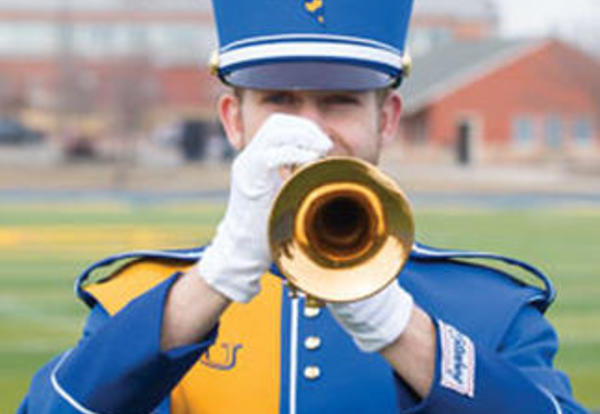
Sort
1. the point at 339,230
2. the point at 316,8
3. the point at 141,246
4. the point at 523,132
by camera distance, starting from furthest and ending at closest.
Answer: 1. the point at 523,132
2. the point at 141,246
3. the point at 316,8
4. the point at 339,230

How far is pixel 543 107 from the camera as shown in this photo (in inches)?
1742

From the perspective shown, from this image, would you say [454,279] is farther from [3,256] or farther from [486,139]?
[486,139]

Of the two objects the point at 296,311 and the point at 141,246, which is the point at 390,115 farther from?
the point at 141,246

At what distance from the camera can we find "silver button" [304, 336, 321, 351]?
251cm

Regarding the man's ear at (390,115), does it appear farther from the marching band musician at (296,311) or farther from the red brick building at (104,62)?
the red brick building at (104,62)

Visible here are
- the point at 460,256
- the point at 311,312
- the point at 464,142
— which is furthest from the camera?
the point at 464,142

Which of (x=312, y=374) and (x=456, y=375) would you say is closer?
(x=456, y=375)

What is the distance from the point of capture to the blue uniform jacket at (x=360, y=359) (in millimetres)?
2227

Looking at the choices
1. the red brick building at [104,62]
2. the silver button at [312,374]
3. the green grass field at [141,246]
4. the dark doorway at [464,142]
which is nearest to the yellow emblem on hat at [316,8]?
the silver button at [312,374]

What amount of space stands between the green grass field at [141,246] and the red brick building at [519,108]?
18.5 m

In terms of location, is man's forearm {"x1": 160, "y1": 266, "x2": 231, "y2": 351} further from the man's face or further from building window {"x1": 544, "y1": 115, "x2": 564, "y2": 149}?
building window {"x1": 544, "y1": 115, "x2": 564, "y2": 149}

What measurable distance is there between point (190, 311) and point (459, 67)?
44411mm

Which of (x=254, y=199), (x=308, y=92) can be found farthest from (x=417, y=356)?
(x=308, y=92)

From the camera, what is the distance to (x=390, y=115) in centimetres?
255
